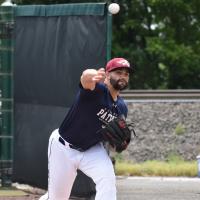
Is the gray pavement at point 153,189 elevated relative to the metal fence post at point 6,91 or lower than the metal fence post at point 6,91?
lower

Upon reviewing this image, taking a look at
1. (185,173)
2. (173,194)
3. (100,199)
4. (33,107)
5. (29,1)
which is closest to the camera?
(100,199)

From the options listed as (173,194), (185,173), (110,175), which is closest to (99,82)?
(110,175)

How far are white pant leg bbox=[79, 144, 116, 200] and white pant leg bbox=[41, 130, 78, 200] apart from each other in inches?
4.2

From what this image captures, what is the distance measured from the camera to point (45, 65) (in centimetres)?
1026

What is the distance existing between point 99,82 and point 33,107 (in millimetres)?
3843

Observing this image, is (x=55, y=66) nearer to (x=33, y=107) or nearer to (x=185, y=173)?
(x=33, y=107)

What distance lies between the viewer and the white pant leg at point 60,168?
6945 millimetres

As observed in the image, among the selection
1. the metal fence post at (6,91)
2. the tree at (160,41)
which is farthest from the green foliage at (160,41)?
the metal fence post at (6,91)

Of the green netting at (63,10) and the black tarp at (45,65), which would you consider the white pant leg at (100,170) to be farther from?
the green netting at (63,10)

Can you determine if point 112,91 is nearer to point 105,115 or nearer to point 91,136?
point 105,115

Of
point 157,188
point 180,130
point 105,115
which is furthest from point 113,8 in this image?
point 180,130

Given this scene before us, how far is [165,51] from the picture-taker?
105 ft

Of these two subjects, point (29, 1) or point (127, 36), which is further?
point (127, 36)

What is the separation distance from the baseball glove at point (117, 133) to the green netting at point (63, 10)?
301 cm
